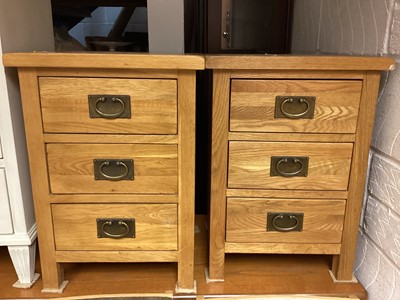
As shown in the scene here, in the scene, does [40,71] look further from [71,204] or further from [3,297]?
[3,297]

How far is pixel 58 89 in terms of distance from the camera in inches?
33.2

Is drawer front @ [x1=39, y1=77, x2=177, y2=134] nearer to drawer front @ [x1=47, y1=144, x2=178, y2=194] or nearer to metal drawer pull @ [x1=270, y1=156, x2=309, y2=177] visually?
drawer front @ [x1=47, y1=144, x2=178, y2=194]

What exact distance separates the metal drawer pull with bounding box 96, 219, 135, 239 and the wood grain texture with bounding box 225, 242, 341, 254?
26 cm

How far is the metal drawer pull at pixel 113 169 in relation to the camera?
893mm

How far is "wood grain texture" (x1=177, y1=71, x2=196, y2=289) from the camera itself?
85cm

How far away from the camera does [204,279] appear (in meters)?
1.02

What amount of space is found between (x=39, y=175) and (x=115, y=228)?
0.23 m

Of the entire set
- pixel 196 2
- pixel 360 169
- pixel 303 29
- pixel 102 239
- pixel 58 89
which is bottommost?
pixel 102 239

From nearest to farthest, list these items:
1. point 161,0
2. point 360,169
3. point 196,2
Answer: point 360,169
point 161,0
point 196,2

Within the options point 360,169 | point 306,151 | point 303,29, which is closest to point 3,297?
point 306,151

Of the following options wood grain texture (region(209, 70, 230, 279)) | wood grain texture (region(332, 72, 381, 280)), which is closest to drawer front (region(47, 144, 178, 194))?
wood grain texture (region(209, 70, 230, 279))

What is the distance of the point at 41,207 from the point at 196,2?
119cm

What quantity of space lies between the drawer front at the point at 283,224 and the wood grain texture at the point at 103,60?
373 millimetres

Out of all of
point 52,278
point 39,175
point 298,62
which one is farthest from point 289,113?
point 52,278
